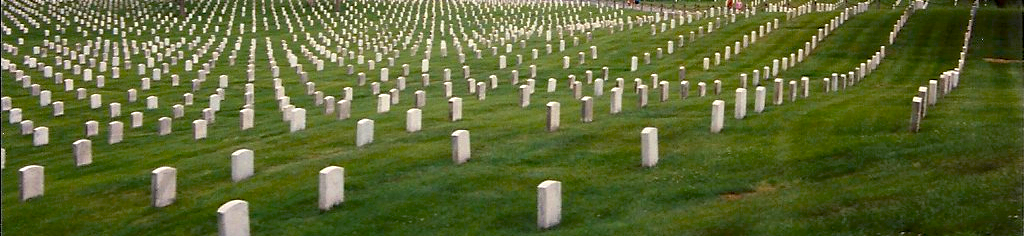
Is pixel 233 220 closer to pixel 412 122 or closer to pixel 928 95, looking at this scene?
pixel 412 122

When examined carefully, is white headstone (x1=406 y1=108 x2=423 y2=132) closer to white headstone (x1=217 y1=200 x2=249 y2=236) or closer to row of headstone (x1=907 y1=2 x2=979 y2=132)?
row of headstone (x1=907 y1=2 x2=979 y2=132)

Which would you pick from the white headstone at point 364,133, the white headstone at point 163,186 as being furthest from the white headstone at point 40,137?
the white headstone at point 163,186

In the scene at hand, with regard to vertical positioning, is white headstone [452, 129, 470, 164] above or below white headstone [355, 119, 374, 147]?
above

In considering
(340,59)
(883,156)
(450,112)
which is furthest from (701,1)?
(883,156)

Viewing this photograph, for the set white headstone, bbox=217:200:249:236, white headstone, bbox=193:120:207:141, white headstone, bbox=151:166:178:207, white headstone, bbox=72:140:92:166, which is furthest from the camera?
white headstone, bbox=193:120:207:141

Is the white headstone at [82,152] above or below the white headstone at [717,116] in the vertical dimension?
below

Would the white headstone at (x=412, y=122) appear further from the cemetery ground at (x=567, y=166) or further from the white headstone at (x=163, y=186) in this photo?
the white headstone at (x=163, y=186)

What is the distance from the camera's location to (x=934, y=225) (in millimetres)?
8984

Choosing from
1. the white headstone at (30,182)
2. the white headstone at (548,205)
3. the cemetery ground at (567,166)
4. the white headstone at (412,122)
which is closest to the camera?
the white headstone at (548,205)

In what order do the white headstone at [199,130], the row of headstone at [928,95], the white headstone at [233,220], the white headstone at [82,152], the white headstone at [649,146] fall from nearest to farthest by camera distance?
the white headstone at [233,220] < the white headstone at [649,146] < the row of headstone at [928,95] < the white headstone at [82,152] < the white headstone at [199,130]

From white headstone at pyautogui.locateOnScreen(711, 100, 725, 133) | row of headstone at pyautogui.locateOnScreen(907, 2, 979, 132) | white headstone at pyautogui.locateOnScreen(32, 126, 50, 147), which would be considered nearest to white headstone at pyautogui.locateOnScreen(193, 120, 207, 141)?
white headstone at pyautogui.locateOnScreen(32, 126, 50, 147)

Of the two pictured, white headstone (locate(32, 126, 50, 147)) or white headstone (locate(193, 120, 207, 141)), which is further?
white headstone (locate(32, 126, 50, 147))

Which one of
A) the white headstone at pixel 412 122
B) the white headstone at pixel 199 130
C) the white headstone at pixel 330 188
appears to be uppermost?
the white headstone at pixel 330 188

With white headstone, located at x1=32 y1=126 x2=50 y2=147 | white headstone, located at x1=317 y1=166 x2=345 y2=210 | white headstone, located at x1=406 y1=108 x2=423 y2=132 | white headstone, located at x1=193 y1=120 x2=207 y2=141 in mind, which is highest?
white headstone, located at x1=317 y1=166 x2=345 y2=210
